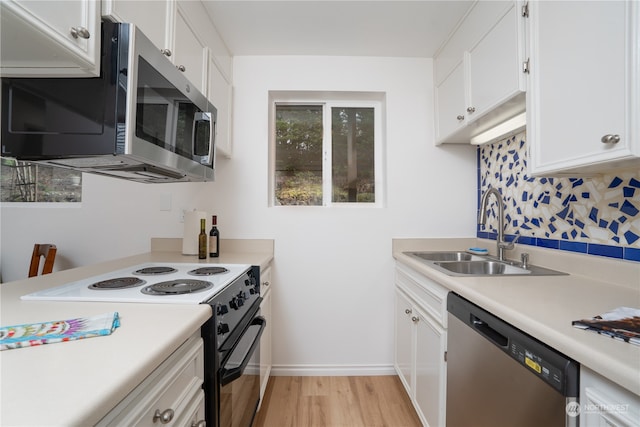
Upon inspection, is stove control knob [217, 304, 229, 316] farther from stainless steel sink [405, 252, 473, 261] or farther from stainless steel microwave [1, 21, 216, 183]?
stainless steel sink [405, 252, 473, 261]

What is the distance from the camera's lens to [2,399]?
1.35 ft

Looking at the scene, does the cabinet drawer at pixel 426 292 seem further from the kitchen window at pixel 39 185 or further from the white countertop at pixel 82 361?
the kitchen window at pixel 39 185

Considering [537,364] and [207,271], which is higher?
[207,271]

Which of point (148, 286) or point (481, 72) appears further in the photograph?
point (481, 72)

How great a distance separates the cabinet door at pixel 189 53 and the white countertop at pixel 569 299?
1540mm

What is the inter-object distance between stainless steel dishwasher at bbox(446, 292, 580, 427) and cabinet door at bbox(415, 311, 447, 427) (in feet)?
0.21

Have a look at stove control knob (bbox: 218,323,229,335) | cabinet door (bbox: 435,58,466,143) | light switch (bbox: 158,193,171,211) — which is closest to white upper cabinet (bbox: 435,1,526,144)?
cabinet door (bbox: 435,58,466,143)

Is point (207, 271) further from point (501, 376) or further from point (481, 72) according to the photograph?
point (481, 72)

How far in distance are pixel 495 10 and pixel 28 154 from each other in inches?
77.5

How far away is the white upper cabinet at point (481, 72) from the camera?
124 centimetres

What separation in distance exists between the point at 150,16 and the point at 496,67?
1512 millimetres

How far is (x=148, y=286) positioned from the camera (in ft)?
3.37

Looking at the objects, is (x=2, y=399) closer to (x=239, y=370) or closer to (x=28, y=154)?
(x=239, y=370)

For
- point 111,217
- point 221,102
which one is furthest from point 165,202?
point 221,102
